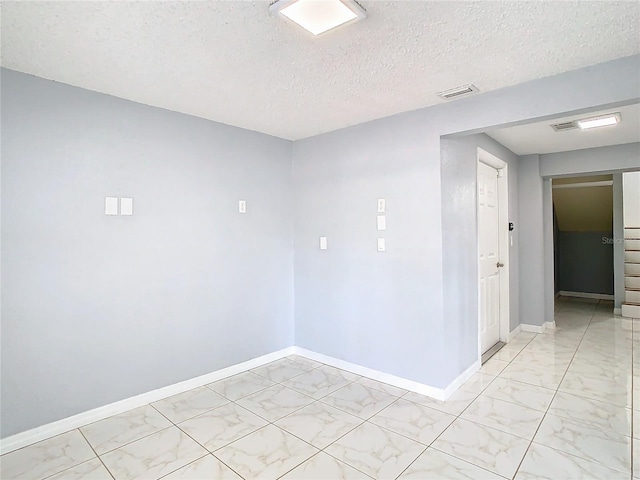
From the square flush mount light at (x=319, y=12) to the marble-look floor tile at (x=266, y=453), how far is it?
2376mm

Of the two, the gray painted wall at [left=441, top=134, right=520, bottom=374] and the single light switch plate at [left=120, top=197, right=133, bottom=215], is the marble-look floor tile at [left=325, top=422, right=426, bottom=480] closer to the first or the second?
the gray painted wall at [left=441, top=134, right=520, bottom=374]

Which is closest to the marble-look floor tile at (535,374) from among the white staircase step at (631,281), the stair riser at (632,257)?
the white staircase step at (631,281)

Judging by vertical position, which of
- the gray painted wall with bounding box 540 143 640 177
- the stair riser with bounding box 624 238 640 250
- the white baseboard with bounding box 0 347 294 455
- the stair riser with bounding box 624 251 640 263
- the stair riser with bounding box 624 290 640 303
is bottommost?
the white baseboard with bounding box 0 347 294 455

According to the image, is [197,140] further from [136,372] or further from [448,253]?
[448,253]

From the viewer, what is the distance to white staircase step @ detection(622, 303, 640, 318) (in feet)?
17.7

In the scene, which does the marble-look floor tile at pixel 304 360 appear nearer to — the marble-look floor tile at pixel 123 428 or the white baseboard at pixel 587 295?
the marble-look floor tile at pixel 123 428

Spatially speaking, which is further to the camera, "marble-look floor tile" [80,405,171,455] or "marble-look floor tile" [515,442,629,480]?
"marble-look floor tile" [80,405,171,455]

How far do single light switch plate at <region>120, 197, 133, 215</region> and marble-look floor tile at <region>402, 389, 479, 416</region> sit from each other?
8.71ft

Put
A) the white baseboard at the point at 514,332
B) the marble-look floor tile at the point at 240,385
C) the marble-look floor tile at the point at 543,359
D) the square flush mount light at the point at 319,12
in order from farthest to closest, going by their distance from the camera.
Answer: the white baseboard at the point at 514,332 → the marble-look floor tile at the point at 543,359 → the marble-look floor tile at the point at 240,385 → the square flush mount light at the point at 319,12

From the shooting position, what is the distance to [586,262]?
7.14m

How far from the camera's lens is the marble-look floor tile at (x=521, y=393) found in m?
2.73

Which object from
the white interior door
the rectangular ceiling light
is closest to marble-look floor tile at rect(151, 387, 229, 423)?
the white interior door

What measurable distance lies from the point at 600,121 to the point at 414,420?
3072 millimetres

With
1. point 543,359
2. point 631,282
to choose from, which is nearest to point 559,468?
point 543,359
